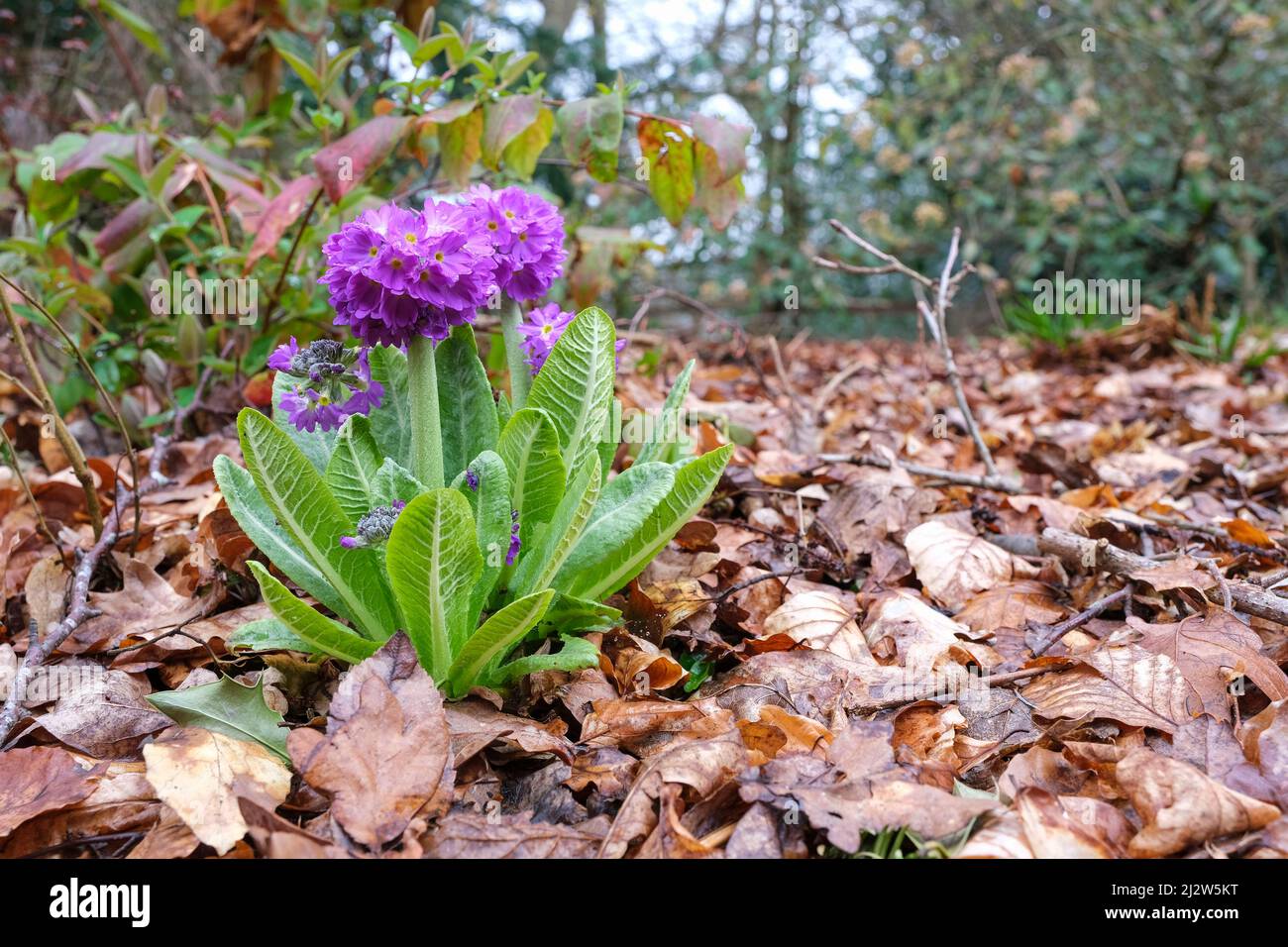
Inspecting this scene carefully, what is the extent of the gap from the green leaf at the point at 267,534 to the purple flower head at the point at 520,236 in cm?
45

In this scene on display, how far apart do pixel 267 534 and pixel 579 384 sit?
1.58ft

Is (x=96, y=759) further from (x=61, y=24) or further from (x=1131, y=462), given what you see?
(x=61, y=24)

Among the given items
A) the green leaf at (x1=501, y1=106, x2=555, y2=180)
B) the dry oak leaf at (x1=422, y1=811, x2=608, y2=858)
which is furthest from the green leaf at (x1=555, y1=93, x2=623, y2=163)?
the dry oak leaf at (x1=422, y1=811, x2=608, y2=858)

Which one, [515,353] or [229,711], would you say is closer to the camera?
[229,711]

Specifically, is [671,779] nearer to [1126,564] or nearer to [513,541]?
[513,541]

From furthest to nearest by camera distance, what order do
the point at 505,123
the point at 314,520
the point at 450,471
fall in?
the point at 505,123 < the point at 450,471 < the point at 314,520

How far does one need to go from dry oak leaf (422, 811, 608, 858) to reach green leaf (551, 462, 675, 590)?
378mm

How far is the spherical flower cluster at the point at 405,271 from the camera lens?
1.07 m

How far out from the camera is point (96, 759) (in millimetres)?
1106

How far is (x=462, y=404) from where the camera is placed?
4.53 feet

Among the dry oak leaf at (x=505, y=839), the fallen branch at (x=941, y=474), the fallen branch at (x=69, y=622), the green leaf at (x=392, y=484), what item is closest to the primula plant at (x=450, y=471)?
the green leaf at (x=392, y=484)

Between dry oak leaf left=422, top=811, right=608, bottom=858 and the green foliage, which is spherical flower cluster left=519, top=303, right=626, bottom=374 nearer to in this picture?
the green foliage

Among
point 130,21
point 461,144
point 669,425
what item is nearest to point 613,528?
point 669,425
